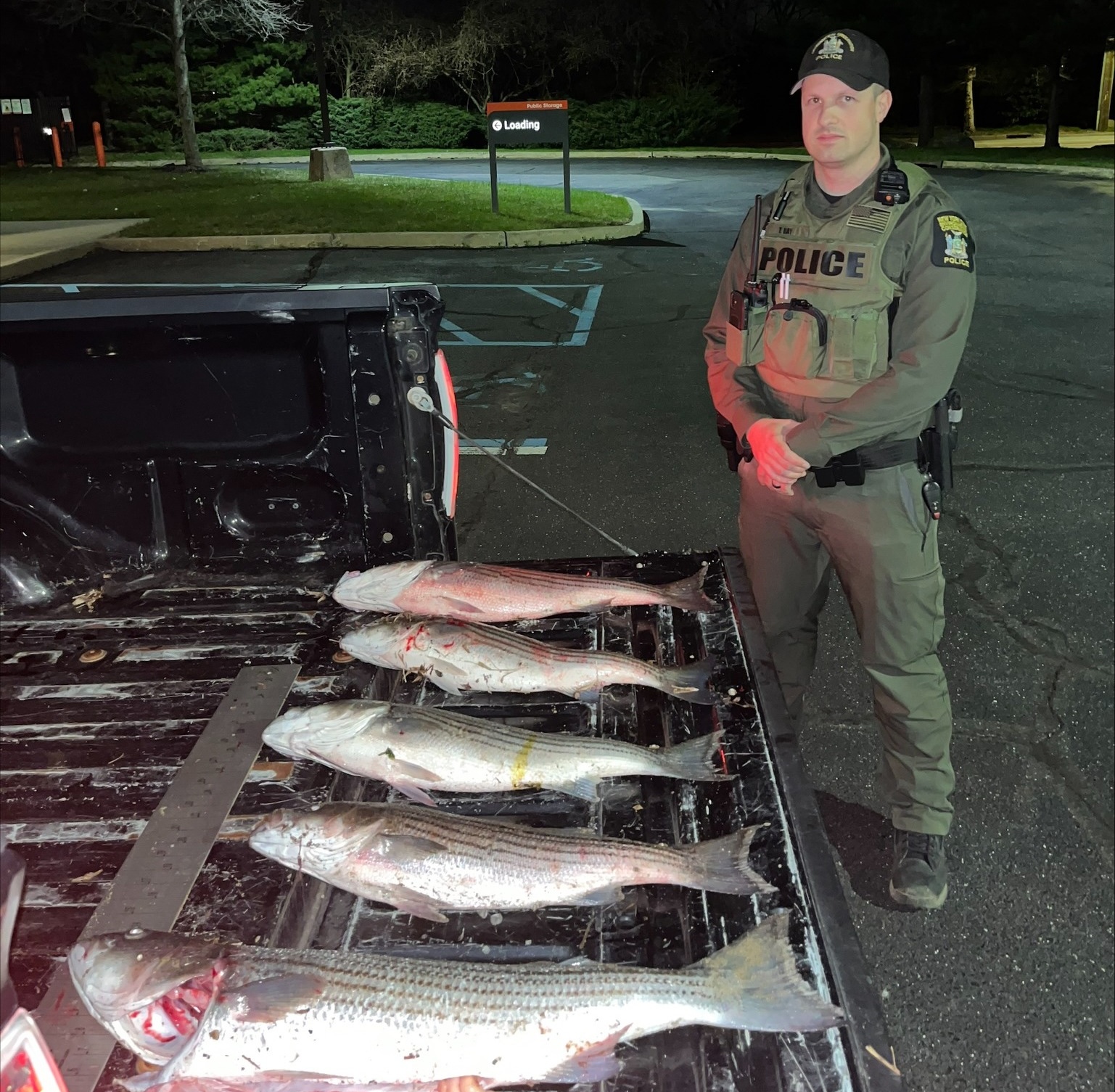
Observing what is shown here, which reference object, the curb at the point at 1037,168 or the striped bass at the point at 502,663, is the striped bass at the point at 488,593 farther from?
the curb at the point at 1037,168

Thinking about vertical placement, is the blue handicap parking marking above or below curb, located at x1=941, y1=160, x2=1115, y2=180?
below

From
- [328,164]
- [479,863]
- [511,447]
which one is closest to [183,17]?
[328,164]

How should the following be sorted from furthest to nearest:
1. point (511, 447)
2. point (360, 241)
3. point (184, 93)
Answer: point (184, 93)
point (360, 241)
point (511, 447)

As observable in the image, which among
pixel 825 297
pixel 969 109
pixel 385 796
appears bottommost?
pixel 385 796

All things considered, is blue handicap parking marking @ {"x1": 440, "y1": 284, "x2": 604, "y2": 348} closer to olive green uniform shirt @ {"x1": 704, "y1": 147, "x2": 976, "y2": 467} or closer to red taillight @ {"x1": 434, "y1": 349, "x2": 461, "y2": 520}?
red taillight @ {"x1": 434, "y1": 349, "x2": 461, "y2": 520}

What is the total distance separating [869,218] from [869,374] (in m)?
0.46

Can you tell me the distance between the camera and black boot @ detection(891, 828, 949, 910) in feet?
10.4

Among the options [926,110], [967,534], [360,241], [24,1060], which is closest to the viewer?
[24,1060]

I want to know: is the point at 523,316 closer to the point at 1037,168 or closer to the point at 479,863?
the point at 479,863

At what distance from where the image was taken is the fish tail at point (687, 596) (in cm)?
324

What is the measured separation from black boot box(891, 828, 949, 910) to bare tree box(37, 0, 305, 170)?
28503mm

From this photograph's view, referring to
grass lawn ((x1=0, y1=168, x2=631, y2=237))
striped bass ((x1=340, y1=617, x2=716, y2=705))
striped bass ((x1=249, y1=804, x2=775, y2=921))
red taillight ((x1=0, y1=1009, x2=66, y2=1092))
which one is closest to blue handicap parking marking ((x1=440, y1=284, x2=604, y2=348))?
grass lawn ((x1=0, y1=168, x2=631, y2=237))

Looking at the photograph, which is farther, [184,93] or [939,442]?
[184,93]

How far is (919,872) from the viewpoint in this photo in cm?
319
